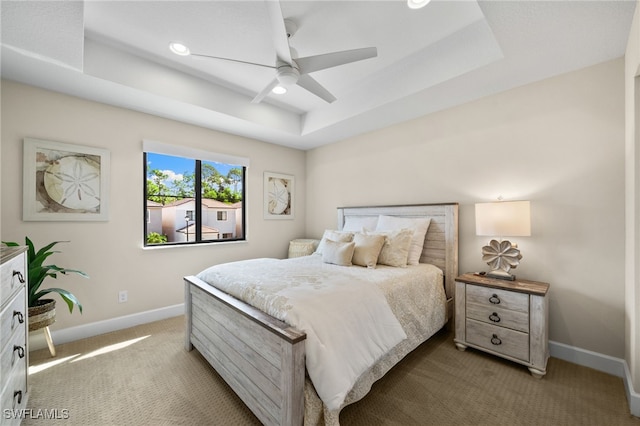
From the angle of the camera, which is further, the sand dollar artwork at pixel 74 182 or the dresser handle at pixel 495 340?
the sand dollar artwork at pixel 74 182

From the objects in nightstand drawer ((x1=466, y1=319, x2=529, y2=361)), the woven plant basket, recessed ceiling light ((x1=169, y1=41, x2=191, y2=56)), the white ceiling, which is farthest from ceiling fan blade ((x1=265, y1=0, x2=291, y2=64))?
the woven plant basket

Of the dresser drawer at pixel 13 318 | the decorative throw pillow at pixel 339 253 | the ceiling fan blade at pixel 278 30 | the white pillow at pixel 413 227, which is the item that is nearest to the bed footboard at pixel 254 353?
the dresser drawer at pixel 13 318

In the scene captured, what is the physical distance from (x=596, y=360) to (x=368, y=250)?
1.99 metres

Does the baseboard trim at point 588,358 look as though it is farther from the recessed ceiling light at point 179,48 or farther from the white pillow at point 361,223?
the recessed ceiling light at point 179,48

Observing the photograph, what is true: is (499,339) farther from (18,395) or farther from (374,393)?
(18,395)

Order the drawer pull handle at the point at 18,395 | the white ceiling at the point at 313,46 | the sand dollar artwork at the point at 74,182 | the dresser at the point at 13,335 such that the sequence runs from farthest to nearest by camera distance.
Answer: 1. the sand dollar artwork at the point at 74,182
2. the white ceiling at the point at 313,46
3. the drawer pull handle at the point at 18,395
4. the dresser at the point at 13,335

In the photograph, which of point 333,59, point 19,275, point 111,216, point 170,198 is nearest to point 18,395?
point 19,275

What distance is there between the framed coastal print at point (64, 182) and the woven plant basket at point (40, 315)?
0.86 metres

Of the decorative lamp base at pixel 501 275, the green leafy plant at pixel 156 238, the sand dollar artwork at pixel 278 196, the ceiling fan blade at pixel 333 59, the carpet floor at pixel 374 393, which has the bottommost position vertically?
the carpet floor at pixel 374 393

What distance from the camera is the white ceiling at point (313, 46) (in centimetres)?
175

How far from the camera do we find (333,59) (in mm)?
1867

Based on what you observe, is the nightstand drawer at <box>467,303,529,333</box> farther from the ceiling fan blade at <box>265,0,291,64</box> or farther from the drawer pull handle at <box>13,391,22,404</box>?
the drawer pull handle at <box>13,391,22,404</box>

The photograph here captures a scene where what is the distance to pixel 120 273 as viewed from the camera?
2.93 m

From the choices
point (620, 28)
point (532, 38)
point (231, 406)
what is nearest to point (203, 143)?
point (231, 406)
